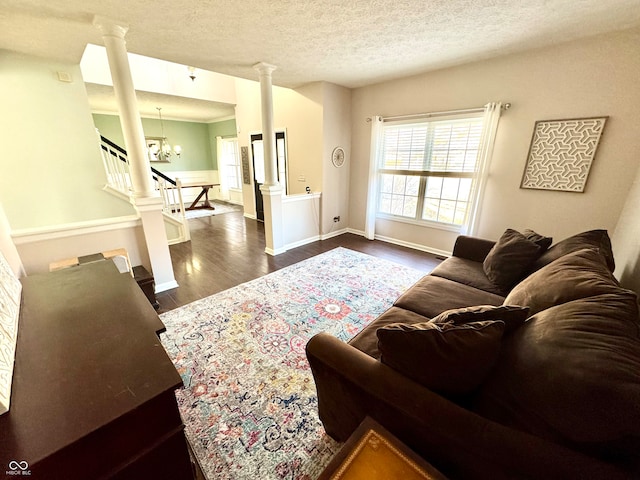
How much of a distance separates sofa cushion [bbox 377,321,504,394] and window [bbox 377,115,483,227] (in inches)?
118

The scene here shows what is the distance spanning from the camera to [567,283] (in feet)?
3.82

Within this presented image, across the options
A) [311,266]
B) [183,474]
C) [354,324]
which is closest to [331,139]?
[311,266]

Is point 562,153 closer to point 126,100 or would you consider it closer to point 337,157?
point 337,157

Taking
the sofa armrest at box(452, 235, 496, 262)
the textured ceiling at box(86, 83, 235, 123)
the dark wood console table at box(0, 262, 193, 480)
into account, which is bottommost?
the sofa armrest at box(452, 235, 496, 262)

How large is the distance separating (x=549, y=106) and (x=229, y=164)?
7.54m

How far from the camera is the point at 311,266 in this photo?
3488mm

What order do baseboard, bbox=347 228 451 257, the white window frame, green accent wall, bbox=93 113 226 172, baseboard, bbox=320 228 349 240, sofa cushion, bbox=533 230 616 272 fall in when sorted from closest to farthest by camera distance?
sofa cushion, bbox=533 230 616 272 < the white window frame < baseboard, bbox=347 228 451 257 < baseboard, bbox=320 228 349 240 < green accent wall, bbox=93 113 226 172

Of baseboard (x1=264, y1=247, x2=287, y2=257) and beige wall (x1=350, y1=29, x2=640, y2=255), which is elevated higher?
beige wall (x1=350, y1=29, x2=640, y2=255)

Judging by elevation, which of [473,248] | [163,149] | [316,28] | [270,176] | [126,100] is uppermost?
[316,28]

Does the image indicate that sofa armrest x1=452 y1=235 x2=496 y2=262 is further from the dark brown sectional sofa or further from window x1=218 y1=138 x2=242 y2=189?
window x1=218 y1=138 x2=242 y2=189

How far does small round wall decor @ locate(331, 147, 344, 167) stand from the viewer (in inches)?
172

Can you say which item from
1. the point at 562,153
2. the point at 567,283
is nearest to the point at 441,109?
the point at 562,153

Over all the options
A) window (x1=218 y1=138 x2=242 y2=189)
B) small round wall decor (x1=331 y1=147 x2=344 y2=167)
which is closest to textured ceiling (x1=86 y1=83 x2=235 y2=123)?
window (x1=218 y1=138 x2=242 y2=189)

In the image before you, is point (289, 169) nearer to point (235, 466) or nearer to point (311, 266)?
point (311, 266)
